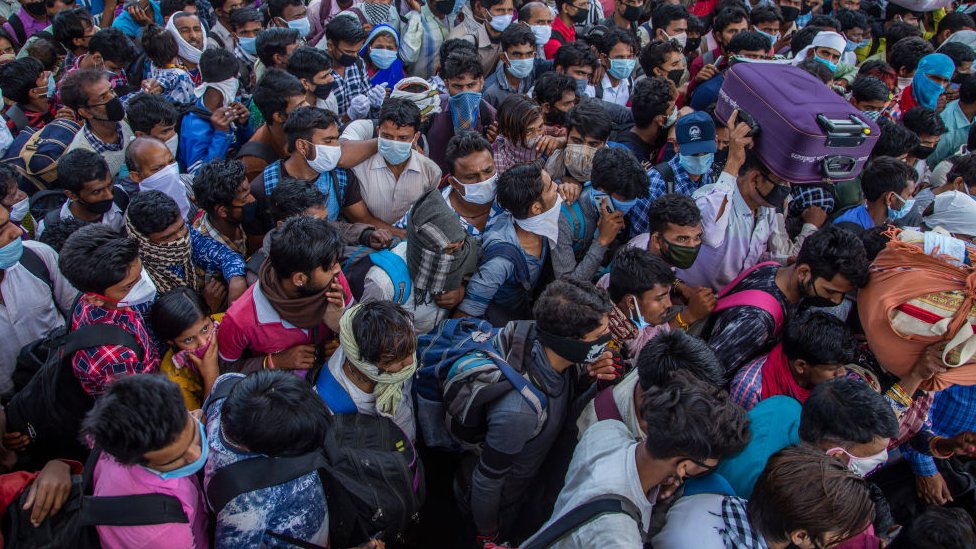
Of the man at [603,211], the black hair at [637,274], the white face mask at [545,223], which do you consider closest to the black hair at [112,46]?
the white face mask at [545,223]

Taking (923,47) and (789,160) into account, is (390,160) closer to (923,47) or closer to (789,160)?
Result: (789,160)

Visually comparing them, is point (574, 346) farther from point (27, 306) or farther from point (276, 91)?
point (276, 91)

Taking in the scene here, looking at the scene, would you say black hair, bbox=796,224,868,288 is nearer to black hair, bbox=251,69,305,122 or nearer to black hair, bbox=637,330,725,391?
black hair, bbox=637,330,725,391

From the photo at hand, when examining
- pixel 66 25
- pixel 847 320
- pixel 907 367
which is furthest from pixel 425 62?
pixel 907 367

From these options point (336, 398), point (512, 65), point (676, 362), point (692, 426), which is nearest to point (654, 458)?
point (692, 426)

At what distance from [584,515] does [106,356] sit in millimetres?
1937

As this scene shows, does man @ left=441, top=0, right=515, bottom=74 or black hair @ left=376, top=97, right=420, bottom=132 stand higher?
black hair @ left=376, top=97, right=420, bottom=132

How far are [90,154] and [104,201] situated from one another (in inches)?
10.2

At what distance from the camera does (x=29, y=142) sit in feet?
13.8

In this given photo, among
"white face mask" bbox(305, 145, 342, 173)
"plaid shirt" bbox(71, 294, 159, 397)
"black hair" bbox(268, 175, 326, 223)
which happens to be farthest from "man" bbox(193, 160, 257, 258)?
"plaid shirt" bbox(71, 294, 159, 397)

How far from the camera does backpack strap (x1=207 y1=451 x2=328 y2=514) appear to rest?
6.63 feet

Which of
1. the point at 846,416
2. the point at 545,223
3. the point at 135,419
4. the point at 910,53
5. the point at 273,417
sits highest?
the point at 135,419

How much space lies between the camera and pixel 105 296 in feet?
8.27

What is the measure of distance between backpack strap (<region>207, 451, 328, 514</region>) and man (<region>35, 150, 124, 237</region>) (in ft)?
6.42
